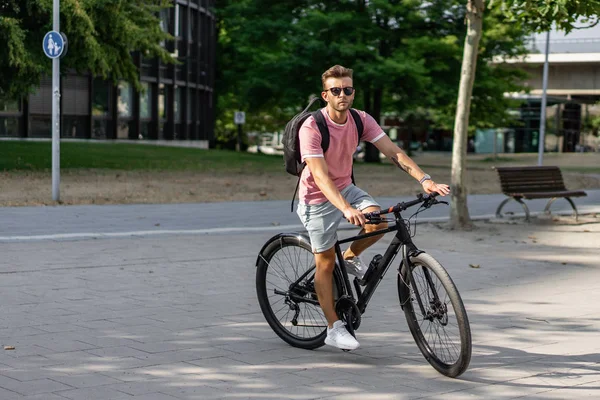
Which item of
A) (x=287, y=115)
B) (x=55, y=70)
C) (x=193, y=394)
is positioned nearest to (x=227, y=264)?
(x=193, y=394)

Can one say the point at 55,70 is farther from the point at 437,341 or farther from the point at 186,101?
the point at 186,101

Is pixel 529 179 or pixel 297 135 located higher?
pixel 297 135

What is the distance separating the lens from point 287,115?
54.7 meters

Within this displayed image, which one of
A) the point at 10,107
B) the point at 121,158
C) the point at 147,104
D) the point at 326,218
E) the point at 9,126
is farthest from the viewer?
the point at 147,104

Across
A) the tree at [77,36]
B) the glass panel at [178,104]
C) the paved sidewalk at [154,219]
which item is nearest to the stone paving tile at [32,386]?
the paved sidewalk at [154,219]

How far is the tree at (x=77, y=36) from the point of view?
979 inches

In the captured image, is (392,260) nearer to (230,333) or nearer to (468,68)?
(230,333)

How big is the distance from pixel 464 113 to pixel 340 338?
8874 millimetres

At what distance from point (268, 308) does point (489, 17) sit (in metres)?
33.6

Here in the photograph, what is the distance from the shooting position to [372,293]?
20.8 feet

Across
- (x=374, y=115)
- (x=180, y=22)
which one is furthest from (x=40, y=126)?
(x=374, y=115)

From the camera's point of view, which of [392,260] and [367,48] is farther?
[367,48]

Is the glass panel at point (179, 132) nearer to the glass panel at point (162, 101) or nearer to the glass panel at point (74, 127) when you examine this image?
the glass panel at point (162, 101)

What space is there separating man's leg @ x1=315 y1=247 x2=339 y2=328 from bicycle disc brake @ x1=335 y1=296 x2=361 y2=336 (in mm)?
50
